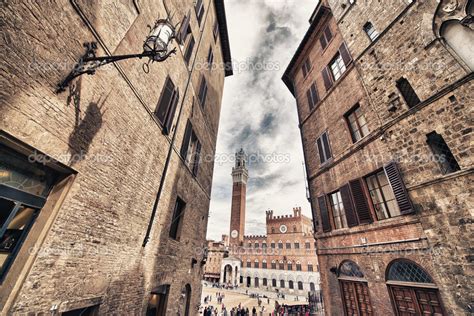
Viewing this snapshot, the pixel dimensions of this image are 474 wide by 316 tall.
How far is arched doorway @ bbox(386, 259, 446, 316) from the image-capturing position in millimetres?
4938

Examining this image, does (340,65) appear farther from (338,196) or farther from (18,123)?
(18,123)

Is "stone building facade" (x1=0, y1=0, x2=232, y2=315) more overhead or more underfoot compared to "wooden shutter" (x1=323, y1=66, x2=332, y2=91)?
more underfoot

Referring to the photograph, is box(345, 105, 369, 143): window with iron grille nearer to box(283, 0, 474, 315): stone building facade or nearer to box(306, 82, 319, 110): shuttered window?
box(283, 0, 474, 315): stone building facade

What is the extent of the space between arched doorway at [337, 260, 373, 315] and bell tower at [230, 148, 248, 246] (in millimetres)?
39805

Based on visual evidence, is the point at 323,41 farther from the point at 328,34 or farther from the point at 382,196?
the point at 382,196

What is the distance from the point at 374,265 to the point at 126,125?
345 inches

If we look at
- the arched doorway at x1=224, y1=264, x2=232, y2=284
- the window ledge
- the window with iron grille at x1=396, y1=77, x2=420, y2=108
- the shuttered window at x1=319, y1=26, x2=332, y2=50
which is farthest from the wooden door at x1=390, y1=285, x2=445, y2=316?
the arched doorway at x1=224, y1=264, x2=232, y2=284

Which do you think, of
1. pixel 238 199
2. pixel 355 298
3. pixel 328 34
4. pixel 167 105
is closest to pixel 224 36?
pixel 328 34

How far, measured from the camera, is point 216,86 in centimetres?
1352

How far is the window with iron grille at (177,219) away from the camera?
25.2 feet

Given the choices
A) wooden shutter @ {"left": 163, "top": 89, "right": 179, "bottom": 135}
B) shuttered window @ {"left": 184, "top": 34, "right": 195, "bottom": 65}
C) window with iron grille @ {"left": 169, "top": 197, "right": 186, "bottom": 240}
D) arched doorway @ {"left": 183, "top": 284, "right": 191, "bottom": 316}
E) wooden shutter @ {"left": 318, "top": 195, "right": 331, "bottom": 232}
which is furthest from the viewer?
wooden shutter @ {"left": 318, "top": 195, "right": 331, "bottom": 232}

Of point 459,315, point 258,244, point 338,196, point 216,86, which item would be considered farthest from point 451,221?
point 258,244

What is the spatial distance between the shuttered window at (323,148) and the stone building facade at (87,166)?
7.20 m
